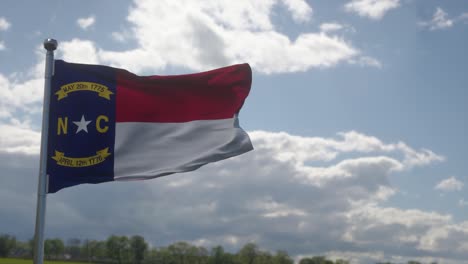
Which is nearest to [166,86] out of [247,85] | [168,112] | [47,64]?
[168,112]

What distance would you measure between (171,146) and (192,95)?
1.17m

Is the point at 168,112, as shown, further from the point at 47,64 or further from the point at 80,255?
the point at 80,255

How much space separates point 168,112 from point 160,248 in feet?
612

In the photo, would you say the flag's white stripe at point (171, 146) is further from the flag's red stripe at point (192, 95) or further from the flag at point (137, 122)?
the flag's red stripe at point (192, 95)

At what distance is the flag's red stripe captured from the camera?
42.2ft

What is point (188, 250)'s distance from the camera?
623 ft

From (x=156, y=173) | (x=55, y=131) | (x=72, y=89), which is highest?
(x=72, y=89)

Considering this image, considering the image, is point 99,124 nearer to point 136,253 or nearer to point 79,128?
point 79,128

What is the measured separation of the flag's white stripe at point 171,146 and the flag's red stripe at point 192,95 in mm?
183

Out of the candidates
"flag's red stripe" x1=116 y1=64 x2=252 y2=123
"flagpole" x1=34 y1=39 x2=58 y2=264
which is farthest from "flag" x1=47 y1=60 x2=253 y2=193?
"flagpole" x1=34 y1=39 x2=58 y2=264

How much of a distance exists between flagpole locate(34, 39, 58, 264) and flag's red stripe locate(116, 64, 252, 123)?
183cm

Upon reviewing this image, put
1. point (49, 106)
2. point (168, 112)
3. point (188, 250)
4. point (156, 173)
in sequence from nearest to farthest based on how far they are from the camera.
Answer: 1. point (49, 106)
2. point (156, 173)
3. point (168, 112)
4. point (188, 250)

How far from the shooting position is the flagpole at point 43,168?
10.6 metres

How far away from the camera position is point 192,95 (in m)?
13.1
